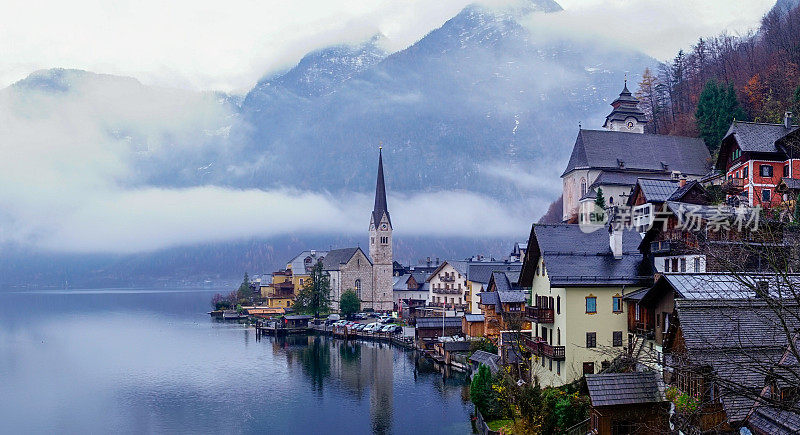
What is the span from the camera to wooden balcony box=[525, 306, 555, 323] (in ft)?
113

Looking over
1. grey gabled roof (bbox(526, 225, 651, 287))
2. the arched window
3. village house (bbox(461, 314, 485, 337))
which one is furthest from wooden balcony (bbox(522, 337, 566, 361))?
village house (bbox(461, 314, 485, 337))

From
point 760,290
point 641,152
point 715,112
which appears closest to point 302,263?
point 641,152

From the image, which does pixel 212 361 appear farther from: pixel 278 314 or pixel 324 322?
pixel 278 314

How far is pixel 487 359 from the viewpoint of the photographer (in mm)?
47625

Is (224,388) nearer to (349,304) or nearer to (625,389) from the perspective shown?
(625,389)

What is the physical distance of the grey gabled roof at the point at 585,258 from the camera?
3288cm

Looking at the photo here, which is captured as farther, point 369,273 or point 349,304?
point 369,273

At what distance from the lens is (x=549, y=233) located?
3528cm

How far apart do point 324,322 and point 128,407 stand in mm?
52541

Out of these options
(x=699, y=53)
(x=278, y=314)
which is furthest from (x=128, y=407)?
(x=699, y=53)

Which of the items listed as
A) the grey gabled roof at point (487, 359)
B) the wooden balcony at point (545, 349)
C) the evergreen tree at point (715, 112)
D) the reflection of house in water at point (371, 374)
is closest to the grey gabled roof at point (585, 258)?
the wooden balcony at point (545, 349)

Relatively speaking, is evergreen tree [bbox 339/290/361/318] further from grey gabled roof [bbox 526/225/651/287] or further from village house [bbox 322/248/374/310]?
grey gabled roof [bbox 526/225/651/287]

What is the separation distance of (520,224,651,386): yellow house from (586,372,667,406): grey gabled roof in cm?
815

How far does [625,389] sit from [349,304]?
85561 millimetres
